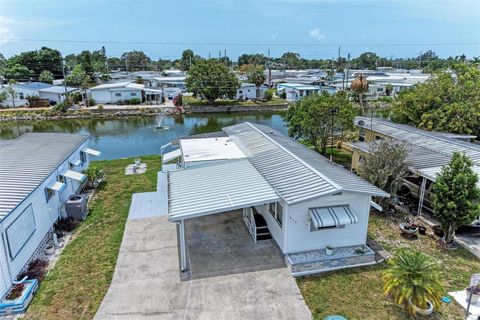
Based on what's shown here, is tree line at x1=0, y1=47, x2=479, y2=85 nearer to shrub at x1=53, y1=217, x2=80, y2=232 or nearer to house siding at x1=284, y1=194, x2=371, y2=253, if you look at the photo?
house siding at x1=284, y1=194, x2=371, y2=253

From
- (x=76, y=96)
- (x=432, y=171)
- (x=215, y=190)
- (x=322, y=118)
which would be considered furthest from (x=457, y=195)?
(x=76, y=96)

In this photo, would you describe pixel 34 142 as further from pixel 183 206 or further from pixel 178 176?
pixel 183 206

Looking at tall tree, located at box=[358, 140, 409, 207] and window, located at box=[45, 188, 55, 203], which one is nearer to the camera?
window, located at box=[45, 188, 55, 203]

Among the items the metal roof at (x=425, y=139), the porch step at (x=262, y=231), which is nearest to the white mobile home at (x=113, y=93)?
the metal roof at (x=425, y=139)

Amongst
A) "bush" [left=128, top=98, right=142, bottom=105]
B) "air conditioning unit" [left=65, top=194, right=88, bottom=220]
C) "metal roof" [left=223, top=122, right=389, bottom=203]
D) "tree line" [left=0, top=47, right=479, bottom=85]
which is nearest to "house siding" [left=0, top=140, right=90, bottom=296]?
"air conditioning unit" [left=65, top=194, right=88, bottom=220]

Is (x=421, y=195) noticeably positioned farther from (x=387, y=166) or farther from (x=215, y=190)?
(x=215, y=190)

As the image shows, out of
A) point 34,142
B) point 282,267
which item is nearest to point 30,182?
point 34,142

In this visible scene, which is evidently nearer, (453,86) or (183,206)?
(183,206)

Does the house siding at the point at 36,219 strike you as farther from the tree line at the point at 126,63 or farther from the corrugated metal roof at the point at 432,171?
the tree line at the point at 126,63
